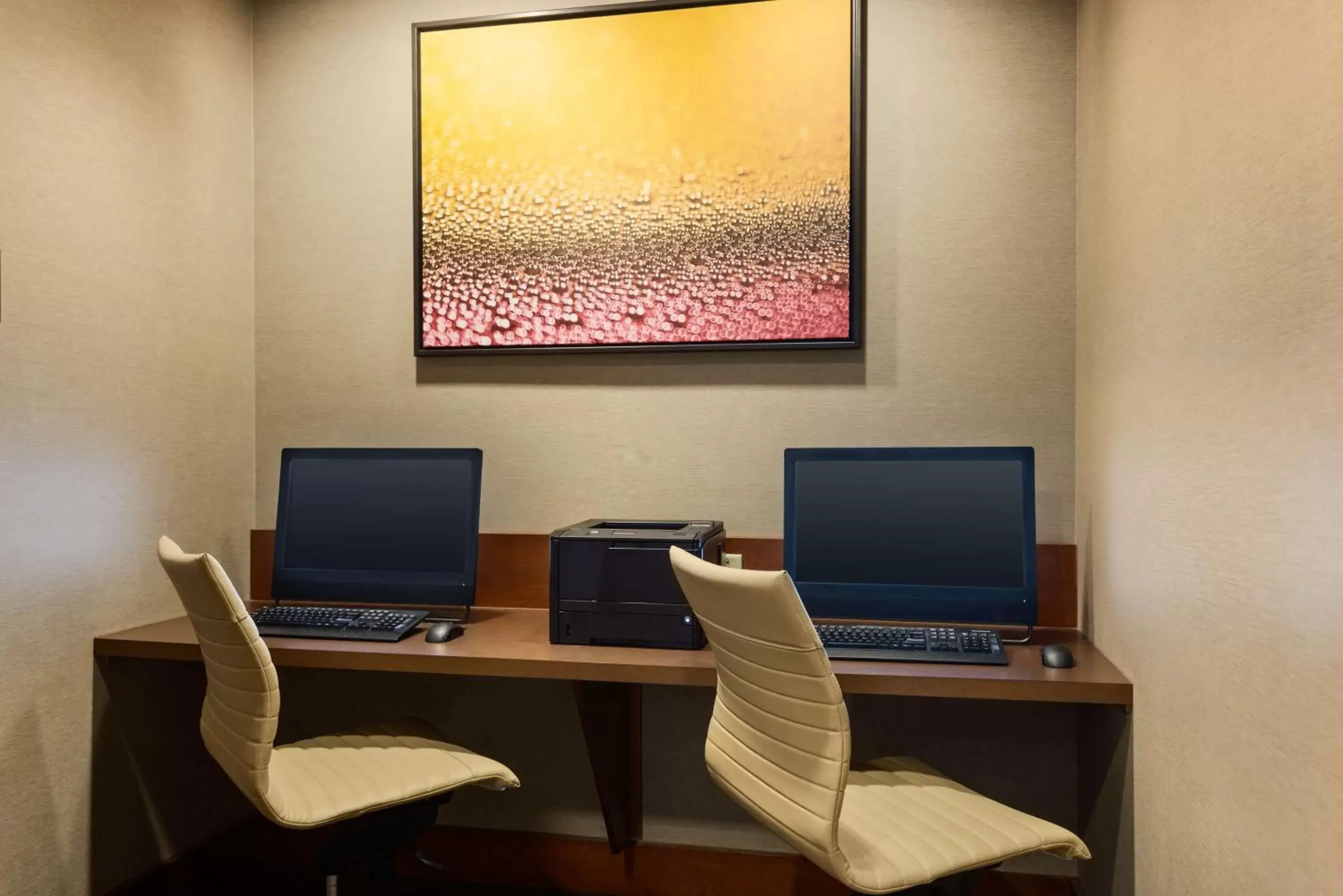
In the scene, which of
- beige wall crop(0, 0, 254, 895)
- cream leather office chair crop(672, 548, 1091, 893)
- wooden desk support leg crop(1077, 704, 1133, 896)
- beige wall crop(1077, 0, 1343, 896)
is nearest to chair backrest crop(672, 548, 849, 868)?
cream leather office chair crop(672, 548, 1091, 893)

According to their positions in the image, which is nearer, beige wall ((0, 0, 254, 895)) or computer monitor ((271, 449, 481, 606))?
beige wall ((0, 0, 254, 895))

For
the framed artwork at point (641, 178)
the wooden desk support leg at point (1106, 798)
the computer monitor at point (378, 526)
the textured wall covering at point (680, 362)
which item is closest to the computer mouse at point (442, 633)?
the computer monitor at point (378, 526)

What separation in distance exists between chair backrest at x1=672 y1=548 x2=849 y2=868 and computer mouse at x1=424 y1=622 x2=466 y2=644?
709 millimetres

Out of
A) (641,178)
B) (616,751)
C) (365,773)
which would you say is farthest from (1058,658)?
(641,178)

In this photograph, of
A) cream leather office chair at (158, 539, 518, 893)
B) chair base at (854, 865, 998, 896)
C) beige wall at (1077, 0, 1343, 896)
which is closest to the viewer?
beige wall at (1077, 0, 1343, 896)

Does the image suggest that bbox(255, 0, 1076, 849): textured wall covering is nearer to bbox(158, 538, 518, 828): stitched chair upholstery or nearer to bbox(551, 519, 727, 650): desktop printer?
bbox(551, 519, 727, 650): desktop printer

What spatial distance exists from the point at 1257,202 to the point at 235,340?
8.14 feet

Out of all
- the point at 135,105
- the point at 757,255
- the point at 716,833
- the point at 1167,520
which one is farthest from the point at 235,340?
the point at 1167,520

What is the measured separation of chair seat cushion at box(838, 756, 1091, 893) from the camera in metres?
1.50

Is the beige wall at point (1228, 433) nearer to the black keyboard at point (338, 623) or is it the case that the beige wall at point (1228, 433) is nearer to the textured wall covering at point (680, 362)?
the textured wall covering at point (680, 362)

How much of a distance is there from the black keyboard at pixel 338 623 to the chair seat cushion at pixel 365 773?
0.23 m

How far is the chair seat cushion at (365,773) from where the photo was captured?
178 cm

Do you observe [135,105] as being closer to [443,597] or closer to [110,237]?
[110,237]

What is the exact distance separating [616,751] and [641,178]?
151cm
